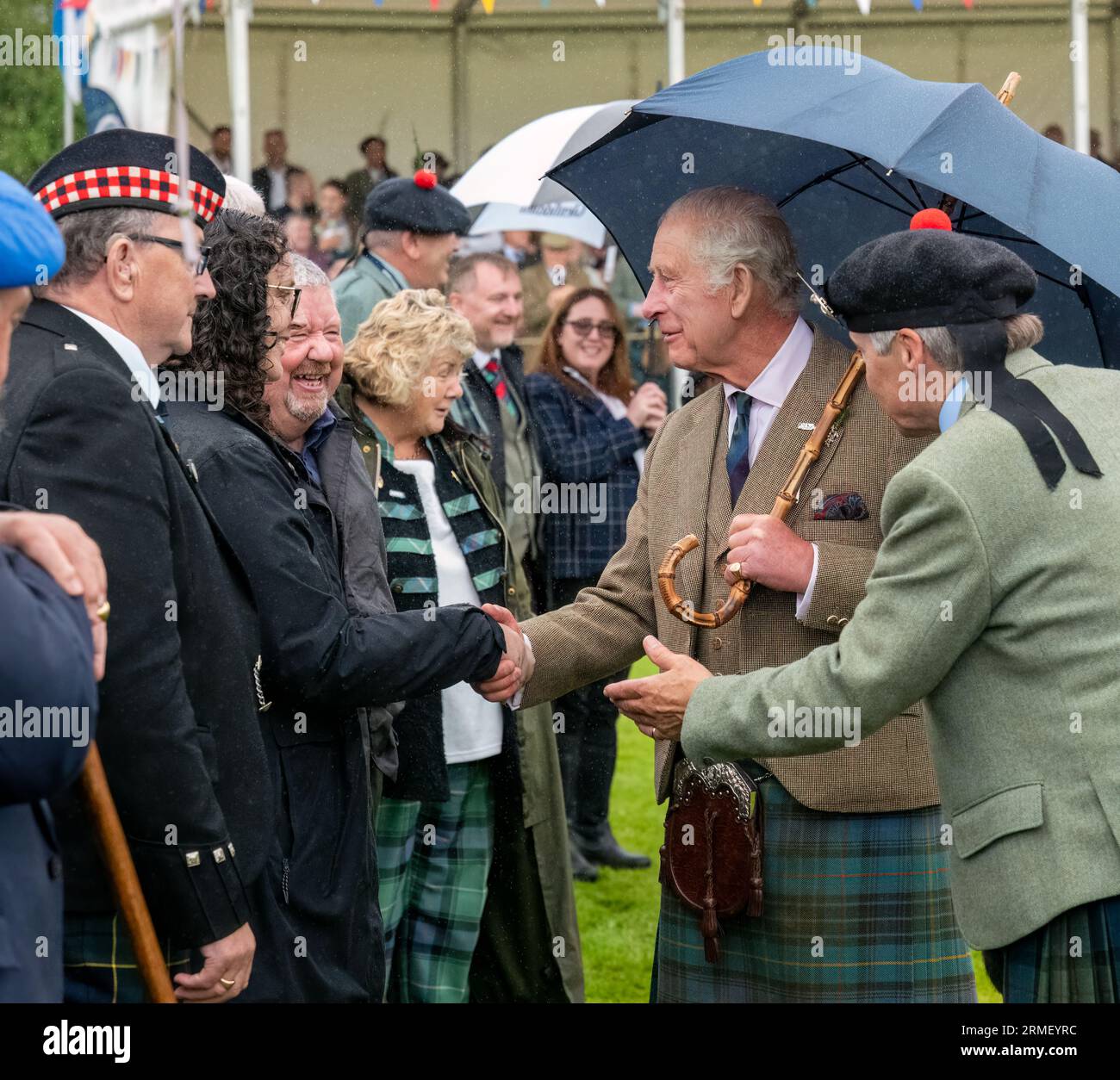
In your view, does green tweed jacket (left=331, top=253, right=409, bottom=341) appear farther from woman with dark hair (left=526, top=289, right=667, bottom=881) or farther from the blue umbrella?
the blue umbrella

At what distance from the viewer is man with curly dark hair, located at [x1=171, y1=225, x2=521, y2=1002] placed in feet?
10.5

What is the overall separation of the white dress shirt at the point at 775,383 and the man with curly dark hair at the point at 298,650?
0.79 m

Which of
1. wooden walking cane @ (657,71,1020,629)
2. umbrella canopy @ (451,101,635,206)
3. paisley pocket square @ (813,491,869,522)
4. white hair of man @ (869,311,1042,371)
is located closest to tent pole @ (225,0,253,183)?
umbrella canopy @ (451,101,635,206)

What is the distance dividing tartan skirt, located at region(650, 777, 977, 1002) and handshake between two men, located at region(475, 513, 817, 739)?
33 cm

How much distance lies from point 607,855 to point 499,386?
7.43 feet

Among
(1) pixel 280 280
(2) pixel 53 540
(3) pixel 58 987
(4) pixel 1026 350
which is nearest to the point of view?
(2) pixel 53 540

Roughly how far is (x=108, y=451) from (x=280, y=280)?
1132mm

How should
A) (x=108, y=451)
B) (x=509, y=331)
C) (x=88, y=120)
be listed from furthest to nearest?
(x=88, y=120)
(x=509, y=331)
(x=108, y=451)

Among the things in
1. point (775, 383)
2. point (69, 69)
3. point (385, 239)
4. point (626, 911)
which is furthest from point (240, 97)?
point (775, 383)

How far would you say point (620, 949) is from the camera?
6.00 meters

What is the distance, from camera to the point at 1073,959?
279 cm

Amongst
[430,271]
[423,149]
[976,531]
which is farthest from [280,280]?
[423,149]

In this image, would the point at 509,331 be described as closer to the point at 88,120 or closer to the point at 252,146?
the point at 88,120

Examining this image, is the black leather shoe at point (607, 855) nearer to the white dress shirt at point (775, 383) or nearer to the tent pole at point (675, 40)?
the white dress shirt at point (775, 383)
